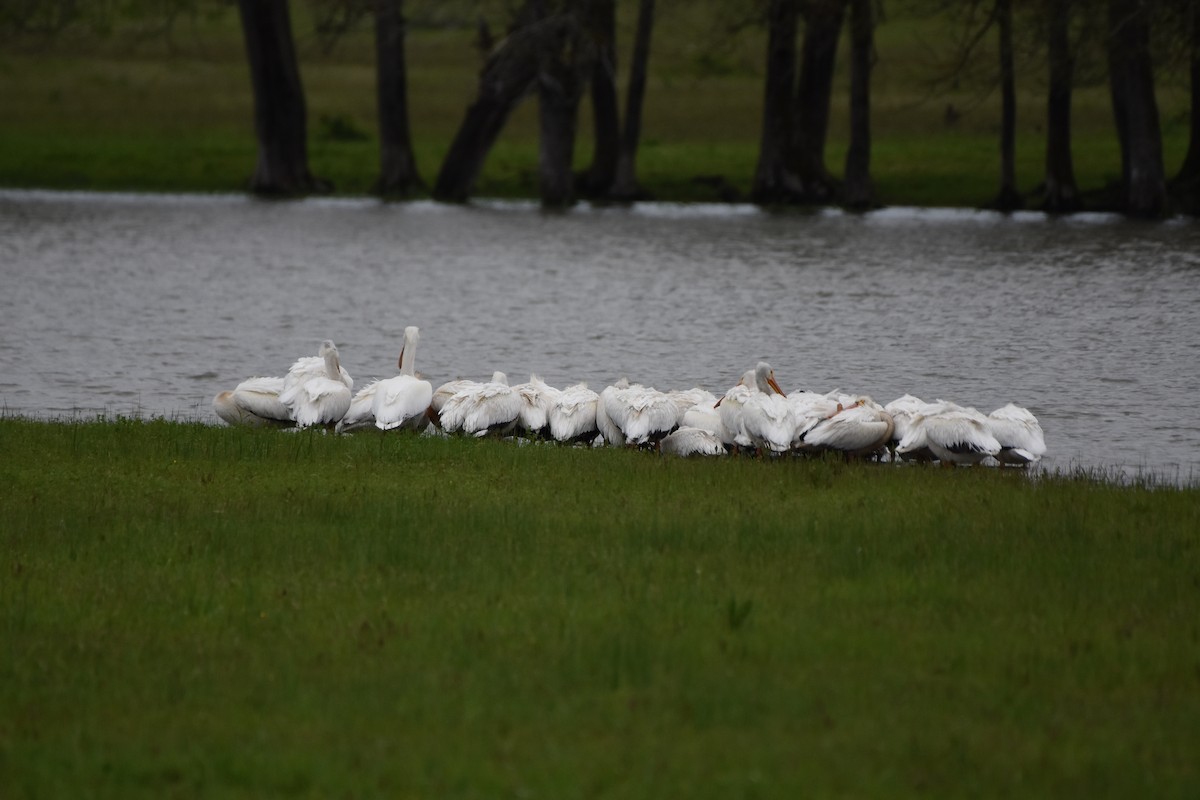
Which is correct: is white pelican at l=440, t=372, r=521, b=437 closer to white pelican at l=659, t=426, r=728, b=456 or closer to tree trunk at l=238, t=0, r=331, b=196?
white pelican at l=659, t=426, r=728, b=456

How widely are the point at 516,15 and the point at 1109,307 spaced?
91.1ft

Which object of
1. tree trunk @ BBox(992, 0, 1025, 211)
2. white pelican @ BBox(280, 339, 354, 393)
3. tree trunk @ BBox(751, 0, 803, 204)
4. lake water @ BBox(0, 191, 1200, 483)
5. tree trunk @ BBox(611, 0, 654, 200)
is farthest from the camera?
tree trunk @ BBox(611, 0, 654, 200)

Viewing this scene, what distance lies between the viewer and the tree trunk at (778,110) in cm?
4662

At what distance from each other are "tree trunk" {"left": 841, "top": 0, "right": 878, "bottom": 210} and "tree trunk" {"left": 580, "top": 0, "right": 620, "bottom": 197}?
692 centimetres

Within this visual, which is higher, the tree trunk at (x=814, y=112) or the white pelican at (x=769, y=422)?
the tree trunk at (x=814, y=112)

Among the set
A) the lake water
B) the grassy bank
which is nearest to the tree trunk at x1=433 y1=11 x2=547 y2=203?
the lake water

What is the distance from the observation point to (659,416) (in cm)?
1331

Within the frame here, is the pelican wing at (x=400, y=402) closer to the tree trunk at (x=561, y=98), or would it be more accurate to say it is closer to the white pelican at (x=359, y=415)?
the white pelican at (x=359, y=415)

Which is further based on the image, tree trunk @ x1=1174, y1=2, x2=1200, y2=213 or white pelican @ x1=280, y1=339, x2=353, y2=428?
tree trunk @ x1=1174, y1=2, x2=1200, y2=213

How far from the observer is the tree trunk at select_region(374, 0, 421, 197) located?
49625 millimetres

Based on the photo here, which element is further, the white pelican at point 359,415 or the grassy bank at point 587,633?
the white pelican at point 359,415

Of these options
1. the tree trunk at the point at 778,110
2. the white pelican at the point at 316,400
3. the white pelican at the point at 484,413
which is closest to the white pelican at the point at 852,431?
the white pelican at the point at 484,413

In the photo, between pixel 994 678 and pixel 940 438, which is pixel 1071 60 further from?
pixel 994 678

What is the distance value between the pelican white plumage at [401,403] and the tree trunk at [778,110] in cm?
3323
